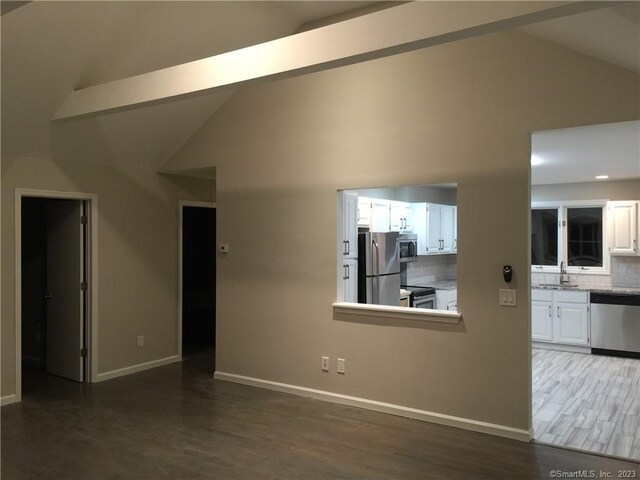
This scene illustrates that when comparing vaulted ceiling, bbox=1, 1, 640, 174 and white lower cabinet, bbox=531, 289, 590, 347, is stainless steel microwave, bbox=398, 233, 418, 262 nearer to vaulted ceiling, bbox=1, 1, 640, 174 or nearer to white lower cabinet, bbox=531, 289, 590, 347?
white lower cabinet, bbox=531, 289, 590, 347

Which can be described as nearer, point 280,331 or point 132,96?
point 132,96

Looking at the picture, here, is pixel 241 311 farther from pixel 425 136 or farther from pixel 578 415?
pixel 578 415

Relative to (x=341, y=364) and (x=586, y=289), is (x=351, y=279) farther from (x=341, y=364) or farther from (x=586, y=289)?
(x=586, y=289)

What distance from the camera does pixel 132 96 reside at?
395cm

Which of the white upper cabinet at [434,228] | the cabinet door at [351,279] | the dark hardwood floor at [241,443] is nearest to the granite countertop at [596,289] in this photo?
the white upper cabinet at [434,228]

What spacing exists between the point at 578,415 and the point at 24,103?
5.32m

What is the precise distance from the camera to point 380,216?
6176 millimetres

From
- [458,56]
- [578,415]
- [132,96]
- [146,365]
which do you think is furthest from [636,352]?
[132,96]

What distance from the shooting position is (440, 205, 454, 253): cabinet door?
7.47 meters

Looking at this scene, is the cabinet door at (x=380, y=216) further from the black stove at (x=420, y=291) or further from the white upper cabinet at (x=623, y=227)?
the white upper cabinet at (x=623, y=227)

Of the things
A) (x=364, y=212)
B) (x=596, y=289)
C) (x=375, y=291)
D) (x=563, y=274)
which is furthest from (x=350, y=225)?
(x=563, y=274)

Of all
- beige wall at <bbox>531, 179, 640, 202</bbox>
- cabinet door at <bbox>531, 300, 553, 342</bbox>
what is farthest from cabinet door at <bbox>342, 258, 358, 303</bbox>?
beige wall at <bbox>531, 179, 640, 202</bbox>

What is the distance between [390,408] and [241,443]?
4.30 feet

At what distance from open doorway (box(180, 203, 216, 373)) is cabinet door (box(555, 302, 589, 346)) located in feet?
15.7
